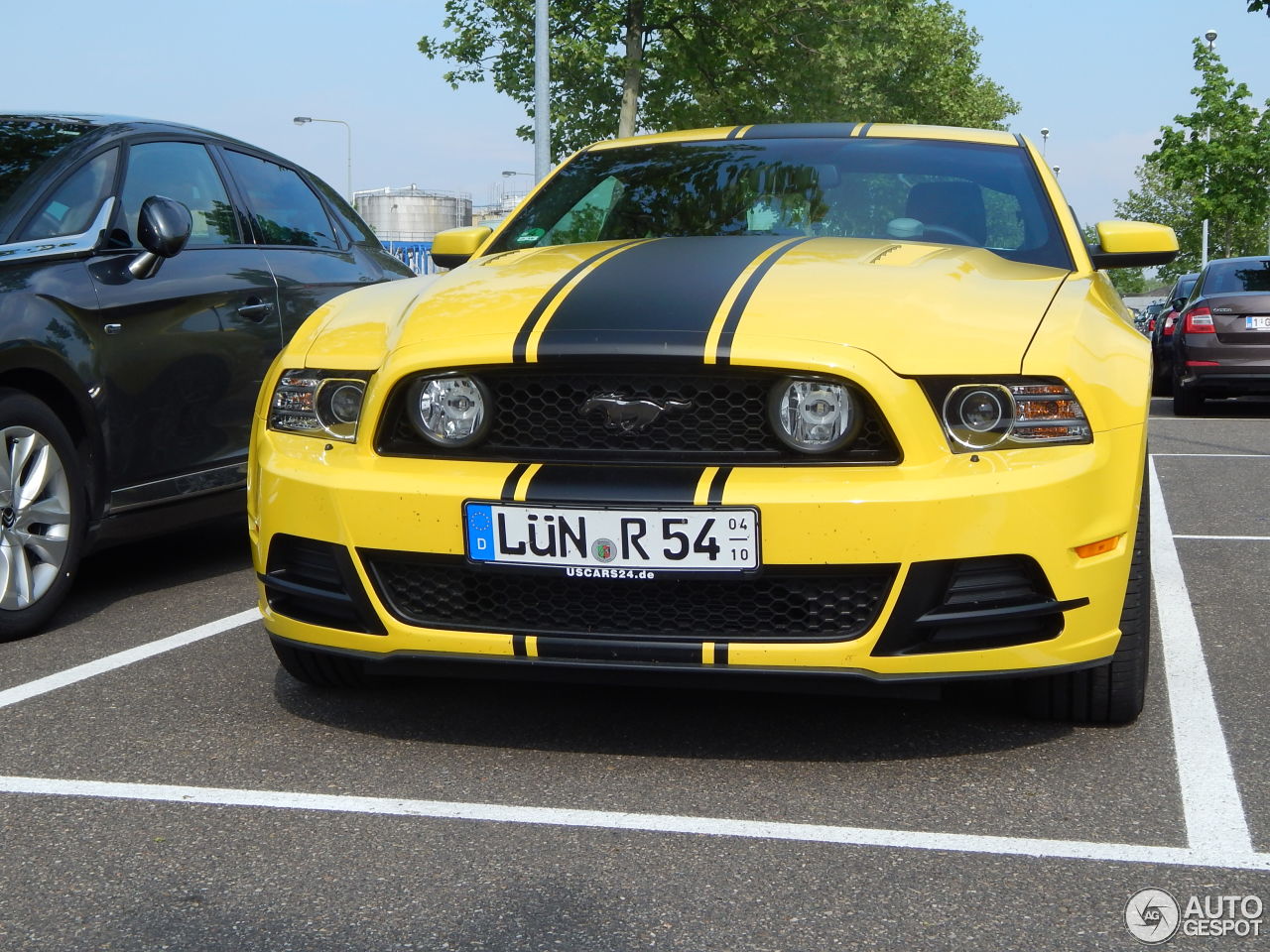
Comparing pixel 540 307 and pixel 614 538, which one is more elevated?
pixel 540 307

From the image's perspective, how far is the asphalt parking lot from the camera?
Result: 2.73 metres

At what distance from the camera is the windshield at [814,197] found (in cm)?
467

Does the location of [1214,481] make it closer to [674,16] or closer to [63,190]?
[63,190]

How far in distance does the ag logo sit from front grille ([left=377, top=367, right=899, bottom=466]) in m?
1.01

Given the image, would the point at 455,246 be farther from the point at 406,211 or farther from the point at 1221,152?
the point at 406,211

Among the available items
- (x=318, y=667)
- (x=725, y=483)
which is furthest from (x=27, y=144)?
(x=725, y=483)

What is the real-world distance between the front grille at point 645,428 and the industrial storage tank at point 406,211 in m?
79.5

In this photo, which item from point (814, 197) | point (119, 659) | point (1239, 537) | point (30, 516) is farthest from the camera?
point (1239, 537)

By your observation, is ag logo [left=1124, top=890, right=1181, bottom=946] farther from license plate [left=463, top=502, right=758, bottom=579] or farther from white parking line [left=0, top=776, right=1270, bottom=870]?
license plate [left=463, top=502, right=758, bottom=579]

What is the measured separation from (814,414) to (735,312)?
0.96 feet

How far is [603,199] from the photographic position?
5.19 metres

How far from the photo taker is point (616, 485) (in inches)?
135

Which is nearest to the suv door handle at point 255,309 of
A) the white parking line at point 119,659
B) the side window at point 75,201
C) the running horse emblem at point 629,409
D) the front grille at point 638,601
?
the side window at point 75,201

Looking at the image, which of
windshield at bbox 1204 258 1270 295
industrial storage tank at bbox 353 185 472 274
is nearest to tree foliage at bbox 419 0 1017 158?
windshield at bbox 1204 258 1270 295
